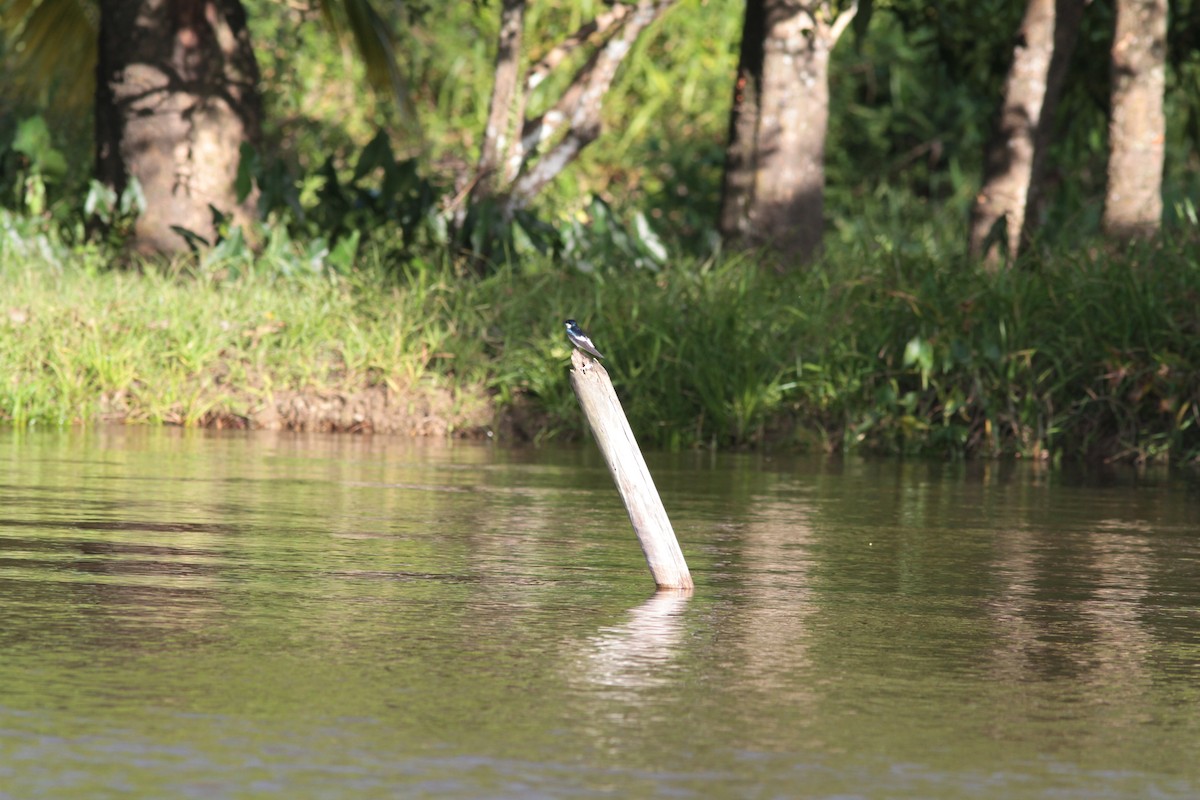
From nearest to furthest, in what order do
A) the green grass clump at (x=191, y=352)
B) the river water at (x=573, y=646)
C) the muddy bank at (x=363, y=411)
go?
1. the river water at (x=573, y=646)
2. the green grass clump at (x=191, y=352)
3. the muddy bank at (x=363, y=411)

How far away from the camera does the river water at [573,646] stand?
Result: 3365 millimetres

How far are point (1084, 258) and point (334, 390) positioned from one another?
4442mm

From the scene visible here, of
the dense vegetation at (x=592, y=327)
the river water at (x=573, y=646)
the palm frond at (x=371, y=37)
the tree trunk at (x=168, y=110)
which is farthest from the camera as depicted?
the palm frond at (x=371, y=37)

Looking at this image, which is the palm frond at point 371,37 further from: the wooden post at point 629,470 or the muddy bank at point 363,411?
the wooden post at point 629,470

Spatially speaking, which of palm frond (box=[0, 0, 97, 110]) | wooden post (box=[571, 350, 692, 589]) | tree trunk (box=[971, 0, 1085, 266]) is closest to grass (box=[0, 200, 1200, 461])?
tree trunk (box=[971, 0, 1085, 266])

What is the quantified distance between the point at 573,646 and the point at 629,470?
0.87m

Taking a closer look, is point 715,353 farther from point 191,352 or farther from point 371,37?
point 371,37

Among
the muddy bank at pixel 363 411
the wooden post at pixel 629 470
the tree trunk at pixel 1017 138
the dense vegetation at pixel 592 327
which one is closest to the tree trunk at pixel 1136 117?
the dense vegetation at pixel 592 327

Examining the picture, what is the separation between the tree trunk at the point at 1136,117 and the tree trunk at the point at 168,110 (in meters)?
5.98

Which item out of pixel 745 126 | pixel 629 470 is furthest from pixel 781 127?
pixel 629 470

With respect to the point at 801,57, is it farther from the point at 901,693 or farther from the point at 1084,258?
the point at 901,693

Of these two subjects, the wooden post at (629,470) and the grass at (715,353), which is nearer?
the wooden post at (629,470)

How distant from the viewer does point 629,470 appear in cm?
533

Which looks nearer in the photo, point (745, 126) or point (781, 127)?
point (781, 127)
